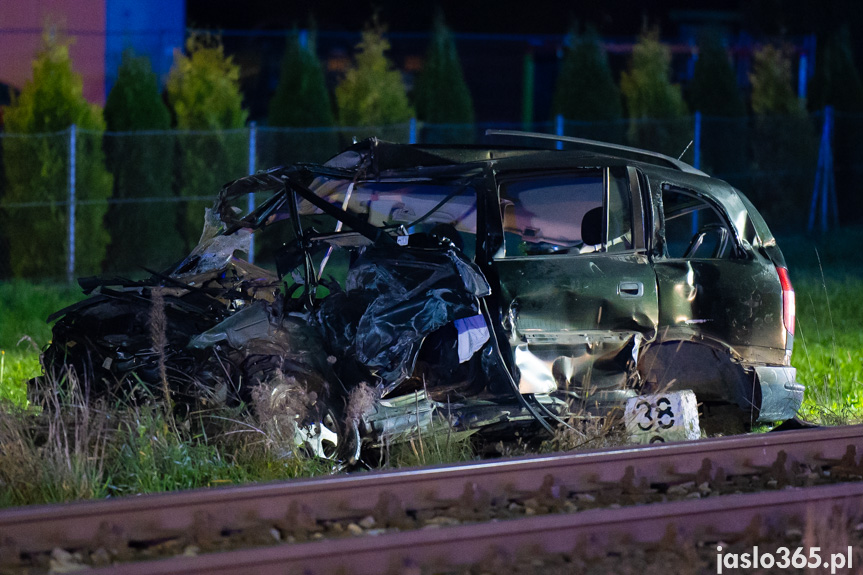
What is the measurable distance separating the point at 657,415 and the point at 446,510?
1.84 m

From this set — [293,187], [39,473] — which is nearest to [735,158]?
[293,187]

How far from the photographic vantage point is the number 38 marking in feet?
20.5

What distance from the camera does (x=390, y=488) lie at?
4926 mm

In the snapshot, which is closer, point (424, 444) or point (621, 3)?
point (424, 444)

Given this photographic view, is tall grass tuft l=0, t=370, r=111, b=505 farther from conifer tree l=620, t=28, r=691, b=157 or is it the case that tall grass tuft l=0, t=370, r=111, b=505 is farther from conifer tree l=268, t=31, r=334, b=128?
conifer tree l=620, t=28, r=691, b=157

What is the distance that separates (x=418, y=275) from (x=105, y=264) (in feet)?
37.1

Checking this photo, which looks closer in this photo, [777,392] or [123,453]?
[123,453]

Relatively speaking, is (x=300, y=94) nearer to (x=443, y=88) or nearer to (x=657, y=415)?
(x=443, y=88)

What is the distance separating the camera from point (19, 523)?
431 centimetres

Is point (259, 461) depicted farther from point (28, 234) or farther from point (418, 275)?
point (28, 234)

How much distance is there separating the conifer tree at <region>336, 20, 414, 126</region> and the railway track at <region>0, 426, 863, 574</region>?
42.5ft

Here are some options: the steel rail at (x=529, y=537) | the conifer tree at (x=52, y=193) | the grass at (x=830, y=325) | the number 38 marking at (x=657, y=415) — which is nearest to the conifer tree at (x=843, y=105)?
the grass at (x=830, y=325)

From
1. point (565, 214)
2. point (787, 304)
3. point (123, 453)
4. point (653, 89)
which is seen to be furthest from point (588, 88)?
point (123, 453)

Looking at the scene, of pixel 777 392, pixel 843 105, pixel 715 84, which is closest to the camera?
pixel 777 392
